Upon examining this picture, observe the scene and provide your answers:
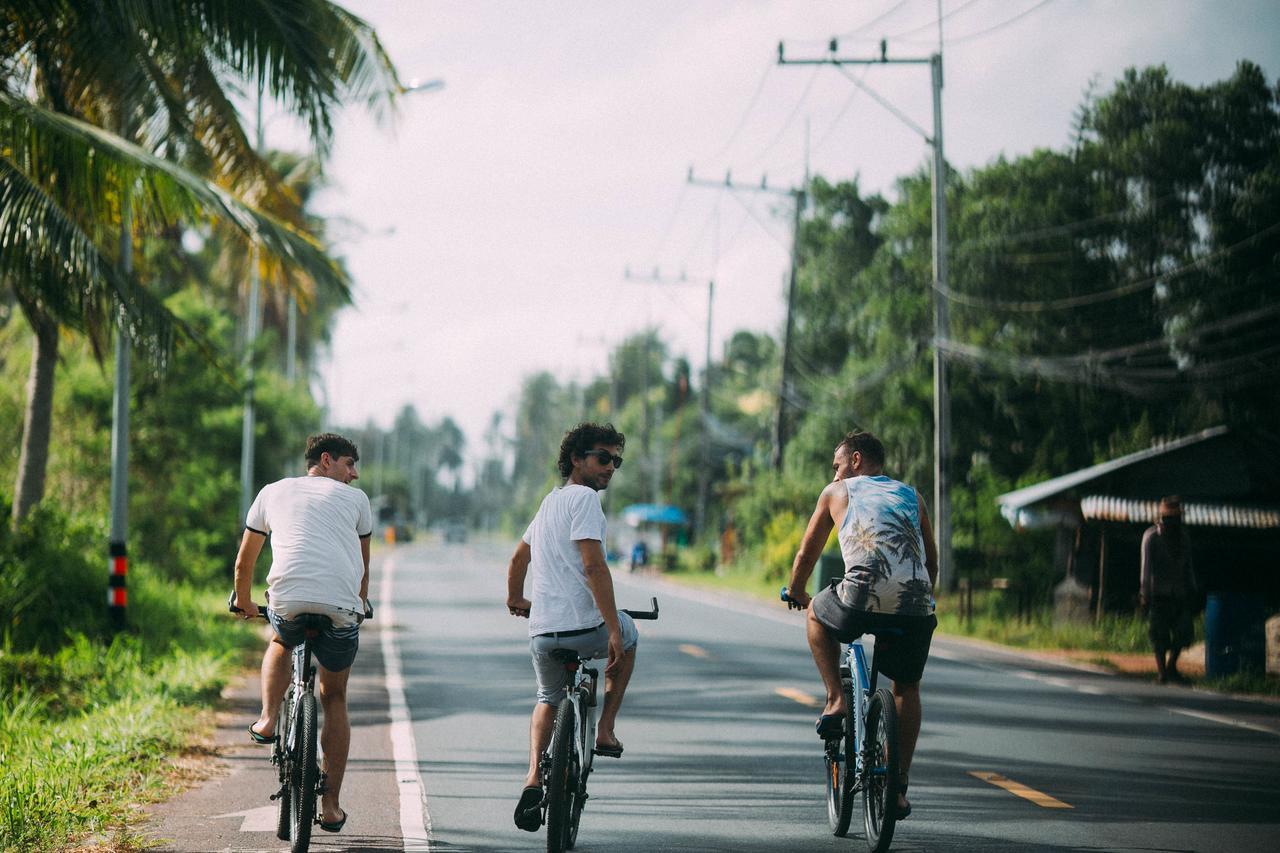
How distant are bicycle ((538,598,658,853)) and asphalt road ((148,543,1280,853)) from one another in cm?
53

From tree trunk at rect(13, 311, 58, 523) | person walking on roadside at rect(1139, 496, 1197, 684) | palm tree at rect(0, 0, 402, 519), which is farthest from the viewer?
tree trunk at rect(13, 311, 58, 523)

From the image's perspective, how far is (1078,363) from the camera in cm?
3916

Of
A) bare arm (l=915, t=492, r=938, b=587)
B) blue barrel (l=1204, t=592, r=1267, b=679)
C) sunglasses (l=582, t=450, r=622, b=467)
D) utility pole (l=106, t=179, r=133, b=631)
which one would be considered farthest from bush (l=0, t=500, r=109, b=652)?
blue barrel (l=1204, t=592, r=1267, b=679)

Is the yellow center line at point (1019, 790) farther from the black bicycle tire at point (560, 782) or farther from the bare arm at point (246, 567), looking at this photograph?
the bare arm at point (246, 567)

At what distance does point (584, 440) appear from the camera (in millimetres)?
6965

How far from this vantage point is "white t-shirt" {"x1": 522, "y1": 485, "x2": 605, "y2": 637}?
22.2 feet

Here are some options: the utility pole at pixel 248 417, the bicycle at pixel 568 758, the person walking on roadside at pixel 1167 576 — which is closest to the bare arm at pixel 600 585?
the bicycle at pixel 568 758

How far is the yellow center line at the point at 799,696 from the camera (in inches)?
520

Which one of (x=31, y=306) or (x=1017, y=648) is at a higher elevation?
(x=31, y=306)

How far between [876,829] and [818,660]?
0.89 metres

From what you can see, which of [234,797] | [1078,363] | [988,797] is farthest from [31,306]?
[1078,363]

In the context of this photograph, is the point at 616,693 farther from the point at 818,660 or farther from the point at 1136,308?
the point at 1136,308

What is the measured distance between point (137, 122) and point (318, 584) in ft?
30.4

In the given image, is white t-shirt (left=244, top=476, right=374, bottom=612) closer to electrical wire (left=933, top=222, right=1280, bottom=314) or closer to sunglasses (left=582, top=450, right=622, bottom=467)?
sunglasses (left=582, top=450, right=622, bottom=467)
